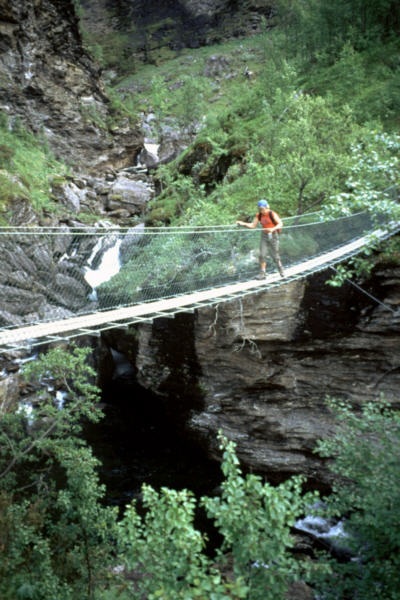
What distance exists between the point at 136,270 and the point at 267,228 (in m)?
2.09

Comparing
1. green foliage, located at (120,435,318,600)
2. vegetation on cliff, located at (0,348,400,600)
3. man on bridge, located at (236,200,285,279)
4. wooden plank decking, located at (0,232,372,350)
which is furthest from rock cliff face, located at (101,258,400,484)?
green foliage, located at (120,435,318,600)

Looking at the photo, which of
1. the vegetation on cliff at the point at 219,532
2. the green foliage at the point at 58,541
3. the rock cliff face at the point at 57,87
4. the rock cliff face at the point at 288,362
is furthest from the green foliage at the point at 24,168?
the green foliage at the point at 58,541

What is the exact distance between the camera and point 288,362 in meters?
8.30

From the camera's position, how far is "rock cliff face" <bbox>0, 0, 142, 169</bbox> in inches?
784

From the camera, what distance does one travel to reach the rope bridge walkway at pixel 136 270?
4.46 metres

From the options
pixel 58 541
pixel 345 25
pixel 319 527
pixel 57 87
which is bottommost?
pixel 319 527

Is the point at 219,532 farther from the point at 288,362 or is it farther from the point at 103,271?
the point at 288,362

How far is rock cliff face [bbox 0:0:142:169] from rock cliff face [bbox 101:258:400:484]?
18088 mm

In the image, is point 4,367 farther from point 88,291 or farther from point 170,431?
point 88,291

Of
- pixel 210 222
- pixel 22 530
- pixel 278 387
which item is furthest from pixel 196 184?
pixel 22 530

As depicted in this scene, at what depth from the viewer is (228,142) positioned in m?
13.9

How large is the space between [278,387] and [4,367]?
669cm

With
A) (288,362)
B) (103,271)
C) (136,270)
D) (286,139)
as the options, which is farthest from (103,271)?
(286,139)

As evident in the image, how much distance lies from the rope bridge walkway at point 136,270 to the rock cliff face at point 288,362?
1114 mm
